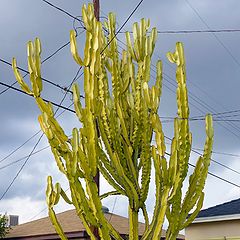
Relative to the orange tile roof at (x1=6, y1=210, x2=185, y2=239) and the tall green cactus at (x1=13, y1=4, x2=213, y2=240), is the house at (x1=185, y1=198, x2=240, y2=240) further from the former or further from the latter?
the tall green cactus at (x1=13, y1=4, x2=213, y2=240)

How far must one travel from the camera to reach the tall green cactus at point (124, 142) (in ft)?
24.6

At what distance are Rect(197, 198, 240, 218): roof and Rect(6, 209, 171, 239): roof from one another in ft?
8.56

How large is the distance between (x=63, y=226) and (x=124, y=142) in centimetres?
876

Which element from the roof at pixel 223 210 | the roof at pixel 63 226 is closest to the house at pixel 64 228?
the roof at pixel 63 226

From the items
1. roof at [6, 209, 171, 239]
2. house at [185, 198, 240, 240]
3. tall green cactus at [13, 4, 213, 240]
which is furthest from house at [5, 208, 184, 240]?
tall green cactus at [13, 4, 213, 240]

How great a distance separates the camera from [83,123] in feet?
24.8

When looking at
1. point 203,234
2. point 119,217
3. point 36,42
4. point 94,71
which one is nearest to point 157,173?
point 94,71

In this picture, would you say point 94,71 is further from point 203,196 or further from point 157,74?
point 203,196

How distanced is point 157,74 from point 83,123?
188 centimetres

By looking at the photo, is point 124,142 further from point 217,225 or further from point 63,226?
point 63,226

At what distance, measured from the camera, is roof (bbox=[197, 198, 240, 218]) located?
44.7 feet

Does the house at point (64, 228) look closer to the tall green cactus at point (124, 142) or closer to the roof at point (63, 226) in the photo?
the roof at point (63, 226)

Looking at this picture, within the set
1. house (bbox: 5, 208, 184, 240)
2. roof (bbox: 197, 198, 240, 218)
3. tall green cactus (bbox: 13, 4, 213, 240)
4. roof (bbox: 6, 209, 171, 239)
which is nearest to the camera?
tall green cactus (bbox: 13, 4, 213, 240)

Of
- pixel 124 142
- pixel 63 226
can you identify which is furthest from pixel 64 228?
pixel 124 142
